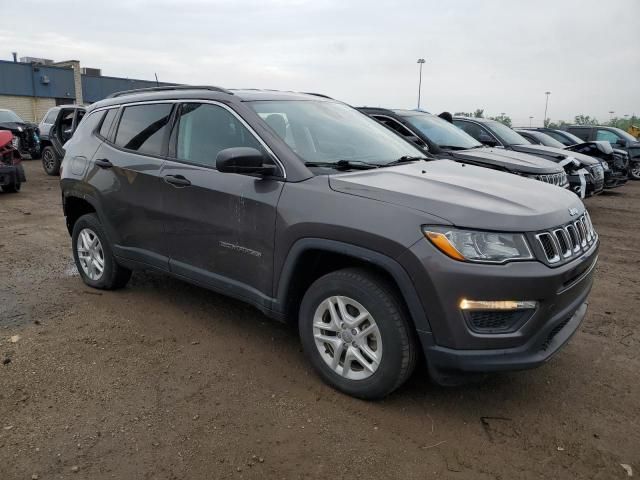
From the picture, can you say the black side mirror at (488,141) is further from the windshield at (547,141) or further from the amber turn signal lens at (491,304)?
the amber turn signal lens at (491,304)

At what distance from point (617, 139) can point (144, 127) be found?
1571 cm

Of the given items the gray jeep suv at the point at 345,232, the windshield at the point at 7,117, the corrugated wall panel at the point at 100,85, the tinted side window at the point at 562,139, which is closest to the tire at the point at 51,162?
the windshield at the point at 7,117

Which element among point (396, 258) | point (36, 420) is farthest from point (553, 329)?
point (36, 420)

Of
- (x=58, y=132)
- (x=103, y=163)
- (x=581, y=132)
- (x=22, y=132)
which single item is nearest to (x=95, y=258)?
(x=103, y=163)

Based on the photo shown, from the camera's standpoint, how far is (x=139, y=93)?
4574 millimetres

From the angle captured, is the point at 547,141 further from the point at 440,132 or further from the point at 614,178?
the point at 440,132

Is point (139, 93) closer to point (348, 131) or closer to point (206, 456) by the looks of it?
point (348, 131)

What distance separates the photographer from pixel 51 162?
13.8 metres

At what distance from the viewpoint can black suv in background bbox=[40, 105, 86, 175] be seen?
40.8ft

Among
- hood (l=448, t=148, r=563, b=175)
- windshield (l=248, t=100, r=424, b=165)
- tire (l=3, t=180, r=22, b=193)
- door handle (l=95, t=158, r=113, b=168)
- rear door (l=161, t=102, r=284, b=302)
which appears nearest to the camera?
rear door (l=161, t=102, r=284, b=302)

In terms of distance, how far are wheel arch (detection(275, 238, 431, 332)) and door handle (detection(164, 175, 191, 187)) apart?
41.5 inches

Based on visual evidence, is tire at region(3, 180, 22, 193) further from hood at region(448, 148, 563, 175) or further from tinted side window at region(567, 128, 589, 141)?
tinted side window at region(567, 128, 589, 141)

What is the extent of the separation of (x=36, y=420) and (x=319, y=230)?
6.06ft

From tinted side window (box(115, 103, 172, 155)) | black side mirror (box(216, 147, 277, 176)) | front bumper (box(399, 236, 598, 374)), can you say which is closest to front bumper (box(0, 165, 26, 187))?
tinted side window (box(115, 103, 172, 155))
